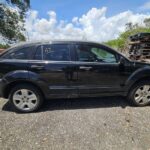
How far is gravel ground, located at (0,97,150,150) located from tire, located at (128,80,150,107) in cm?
17

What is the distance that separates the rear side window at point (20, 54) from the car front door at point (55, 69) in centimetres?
16

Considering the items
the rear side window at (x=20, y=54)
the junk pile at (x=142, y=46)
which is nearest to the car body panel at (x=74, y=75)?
the rear side window at (x=20, y=54)

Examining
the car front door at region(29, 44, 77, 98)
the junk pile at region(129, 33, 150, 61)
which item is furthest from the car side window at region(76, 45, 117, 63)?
the junk pile at region(129, 33, 150, 61)

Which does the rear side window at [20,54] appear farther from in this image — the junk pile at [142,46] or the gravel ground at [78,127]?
the junk pile at [142,46]

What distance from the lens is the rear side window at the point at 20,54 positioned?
5688 millimetres

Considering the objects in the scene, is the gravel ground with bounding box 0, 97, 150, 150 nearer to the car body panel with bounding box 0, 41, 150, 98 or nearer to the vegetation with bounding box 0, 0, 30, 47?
the car body panel with bounding box 0, 41, 150, 98

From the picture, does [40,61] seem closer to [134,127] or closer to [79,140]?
[79,140]

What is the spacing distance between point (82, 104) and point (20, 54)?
208 centimetres

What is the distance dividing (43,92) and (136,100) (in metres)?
2.36

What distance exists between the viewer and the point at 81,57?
19.0ft

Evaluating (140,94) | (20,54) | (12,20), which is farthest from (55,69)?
(12,20)

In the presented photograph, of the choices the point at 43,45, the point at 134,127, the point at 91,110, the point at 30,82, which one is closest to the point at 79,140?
the point at 134,127

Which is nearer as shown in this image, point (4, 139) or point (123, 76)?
point (4, 139)

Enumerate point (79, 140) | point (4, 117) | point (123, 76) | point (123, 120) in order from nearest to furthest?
point (79, 140), point (123, 120), point (4, 117), point (123, 76)
